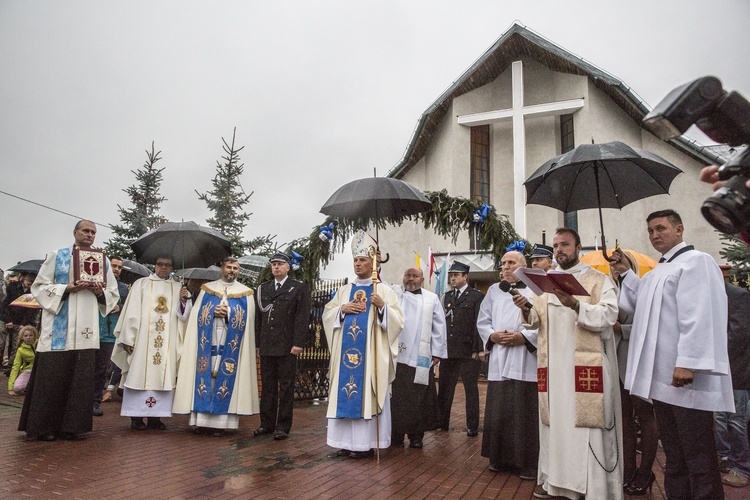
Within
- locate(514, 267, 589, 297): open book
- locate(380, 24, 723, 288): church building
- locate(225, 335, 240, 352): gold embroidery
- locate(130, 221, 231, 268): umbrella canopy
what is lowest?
locate(225, 335, 240, 352): gold embroidery

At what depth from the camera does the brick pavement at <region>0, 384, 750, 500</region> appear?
4.18m

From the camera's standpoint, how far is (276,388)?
267 inches

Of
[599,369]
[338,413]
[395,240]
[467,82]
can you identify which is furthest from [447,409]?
[467,82]

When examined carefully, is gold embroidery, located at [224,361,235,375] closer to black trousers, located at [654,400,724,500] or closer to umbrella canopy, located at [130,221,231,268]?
umbrella canopy, located at [130,221,231,268]

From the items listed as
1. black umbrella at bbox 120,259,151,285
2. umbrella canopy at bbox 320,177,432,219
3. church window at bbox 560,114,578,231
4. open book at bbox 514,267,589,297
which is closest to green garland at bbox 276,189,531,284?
umbrella canopy at bbox 320,177,432,219

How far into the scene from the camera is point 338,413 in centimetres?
566

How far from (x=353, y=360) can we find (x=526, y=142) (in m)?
14.0

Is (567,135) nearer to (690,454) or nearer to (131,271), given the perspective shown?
(131,271)

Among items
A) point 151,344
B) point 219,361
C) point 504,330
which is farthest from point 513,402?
point 151,344

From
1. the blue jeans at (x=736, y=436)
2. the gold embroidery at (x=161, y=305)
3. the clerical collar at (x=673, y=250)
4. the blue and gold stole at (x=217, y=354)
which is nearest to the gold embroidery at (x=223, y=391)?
the blue and gold stole at (x=217, y=354)

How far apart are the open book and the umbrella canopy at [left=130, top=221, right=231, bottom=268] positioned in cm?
450

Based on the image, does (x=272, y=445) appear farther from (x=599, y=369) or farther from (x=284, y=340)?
(x=599, y=369)

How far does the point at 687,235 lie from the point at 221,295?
14.5m

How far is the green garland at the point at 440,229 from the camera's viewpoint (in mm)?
8297
